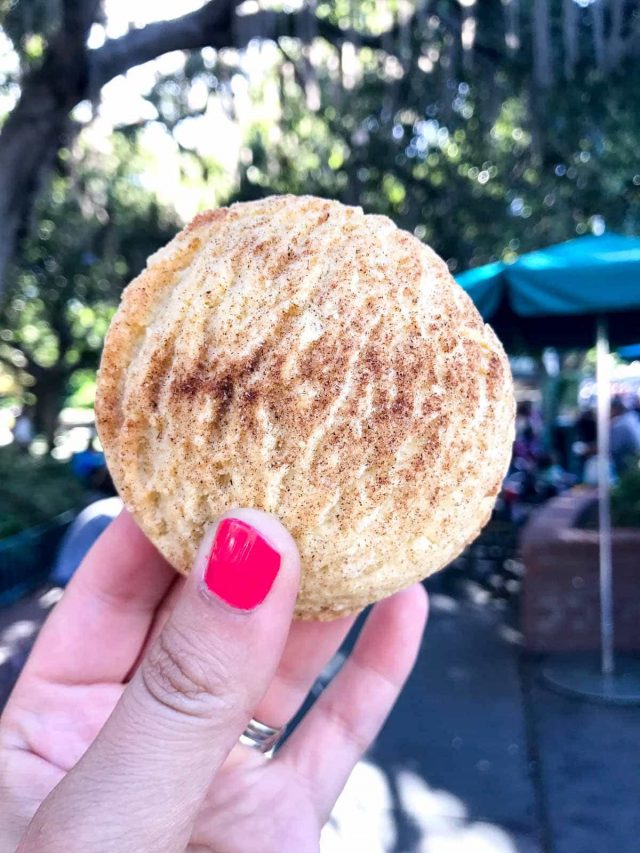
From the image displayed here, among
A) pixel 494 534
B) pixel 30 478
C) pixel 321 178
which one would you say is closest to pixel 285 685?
pixel 494 534

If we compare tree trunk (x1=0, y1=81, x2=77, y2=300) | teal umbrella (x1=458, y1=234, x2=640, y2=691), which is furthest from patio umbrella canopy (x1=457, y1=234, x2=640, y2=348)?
tree trunk (x1=0, y1=81, x2=77, y2=300)

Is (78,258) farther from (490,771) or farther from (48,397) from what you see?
(490,771)

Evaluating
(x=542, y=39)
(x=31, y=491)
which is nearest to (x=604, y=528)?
(x=542, y=39)

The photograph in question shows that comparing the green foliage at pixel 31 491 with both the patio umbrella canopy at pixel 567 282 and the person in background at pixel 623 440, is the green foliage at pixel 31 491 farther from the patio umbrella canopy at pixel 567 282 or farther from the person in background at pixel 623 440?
the person in background at pixel 623 440

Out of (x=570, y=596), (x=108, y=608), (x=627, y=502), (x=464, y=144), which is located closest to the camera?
(x=108, y=608)

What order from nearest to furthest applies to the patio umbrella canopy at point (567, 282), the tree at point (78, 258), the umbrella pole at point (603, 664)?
1. the patio umbrella canopy at point (567, 282)
2. the umbrella pole at point (603, 664)
3. the tree at point (78, 258)

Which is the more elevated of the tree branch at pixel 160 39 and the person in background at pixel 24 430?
the tree branch at pixel 160 39

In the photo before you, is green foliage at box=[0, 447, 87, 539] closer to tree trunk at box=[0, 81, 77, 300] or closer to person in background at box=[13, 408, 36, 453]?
tree trunk at box=[0, 81, 77, 300]

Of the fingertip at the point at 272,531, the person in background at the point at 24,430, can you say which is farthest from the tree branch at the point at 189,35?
the person in background at the point at 24,430

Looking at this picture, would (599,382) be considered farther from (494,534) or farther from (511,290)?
(494,534)
